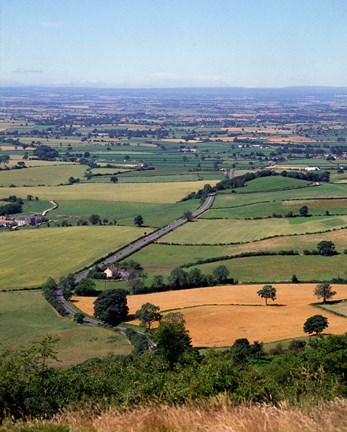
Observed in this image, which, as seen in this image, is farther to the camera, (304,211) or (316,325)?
(304,211)

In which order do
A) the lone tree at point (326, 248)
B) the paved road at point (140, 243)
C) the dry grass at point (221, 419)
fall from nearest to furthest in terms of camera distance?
the dry grass at point (221, 419), the paved road at point (140, 243), the lone tree at point (326, 248)

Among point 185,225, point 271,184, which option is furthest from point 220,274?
point 271,184

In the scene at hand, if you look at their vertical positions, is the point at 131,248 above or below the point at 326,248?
below

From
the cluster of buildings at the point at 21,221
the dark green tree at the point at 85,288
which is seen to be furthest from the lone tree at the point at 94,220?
the dark green tree at the point at 85,288

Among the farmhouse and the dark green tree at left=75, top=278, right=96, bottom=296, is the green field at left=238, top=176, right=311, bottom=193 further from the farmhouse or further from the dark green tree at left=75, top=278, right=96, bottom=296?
the dark green tree at left=75, top=278, right=96, bottom=296

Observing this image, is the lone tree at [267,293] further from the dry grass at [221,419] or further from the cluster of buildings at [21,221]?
the cluster of buildings at [21,221]

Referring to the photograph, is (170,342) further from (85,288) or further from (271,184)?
(271,184)
